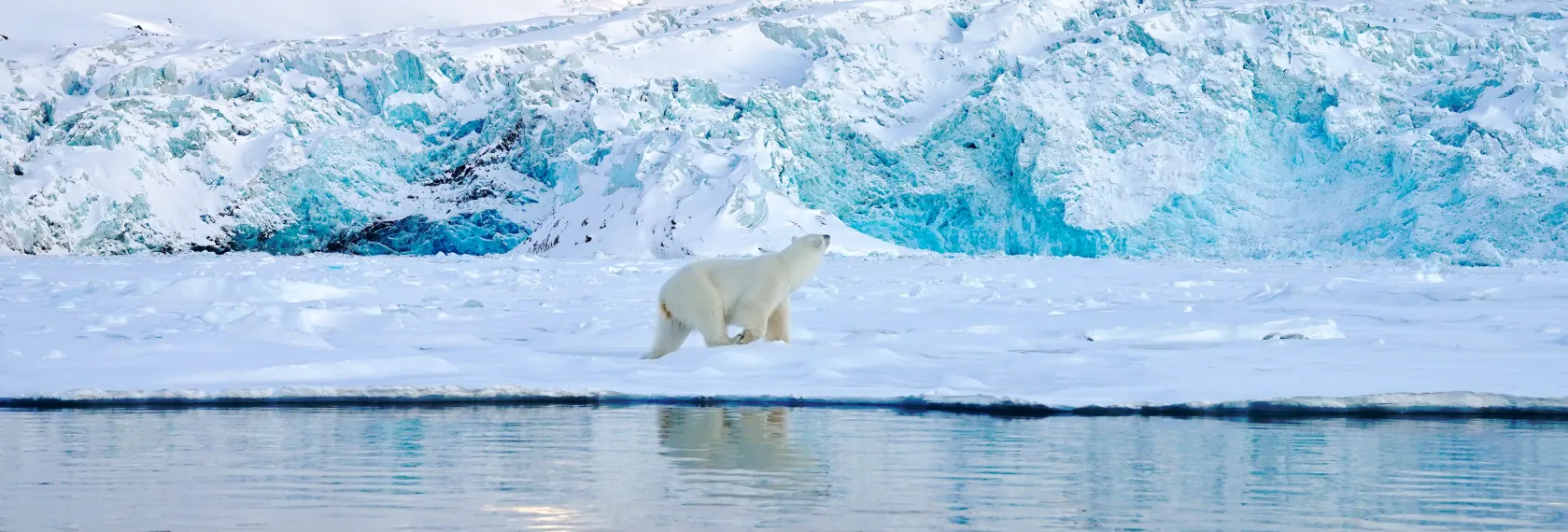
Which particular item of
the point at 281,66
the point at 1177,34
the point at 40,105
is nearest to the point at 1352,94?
the point at 1177,34

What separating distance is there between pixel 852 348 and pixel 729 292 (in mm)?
728

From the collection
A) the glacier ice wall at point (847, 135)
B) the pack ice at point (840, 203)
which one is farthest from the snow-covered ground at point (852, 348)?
the glacier ice wall at point (847, 135)

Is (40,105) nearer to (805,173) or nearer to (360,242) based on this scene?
(360,242)

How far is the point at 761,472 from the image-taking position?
3.20 metres

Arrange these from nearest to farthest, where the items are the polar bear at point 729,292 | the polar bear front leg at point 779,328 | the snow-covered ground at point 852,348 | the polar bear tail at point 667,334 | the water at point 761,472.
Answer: the water at point 761,472
the snow-covered ground at point 852,348
the polar bear at point 729,292
the polar bear tail at point 667,334
the polar bear front leg at point 779,328

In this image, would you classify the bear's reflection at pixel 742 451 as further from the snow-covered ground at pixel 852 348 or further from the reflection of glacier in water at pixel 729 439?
the snow-covered ground at pixel 852 348

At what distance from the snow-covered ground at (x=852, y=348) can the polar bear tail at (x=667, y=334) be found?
0.40 ft

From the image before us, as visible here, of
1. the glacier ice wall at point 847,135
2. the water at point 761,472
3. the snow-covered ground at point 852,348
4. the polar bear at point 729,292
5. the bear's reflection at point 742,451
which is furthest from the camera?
the glacier ice wall at point 847,135

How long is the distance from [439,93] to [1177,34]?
2240 centimetres

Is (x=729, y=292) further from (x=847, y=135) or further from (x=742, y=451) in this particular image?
(x=847, y=135)

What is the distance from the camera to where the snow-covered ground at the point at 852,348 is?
5.15 meters

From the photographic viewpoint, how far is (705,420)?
439cm

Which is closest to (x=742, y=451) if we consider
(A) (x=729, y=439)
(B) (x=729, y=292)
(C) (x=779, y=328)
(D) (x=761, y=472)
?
(A) (x=729, y=439)

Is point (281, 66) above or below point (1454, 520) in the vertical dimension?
above
